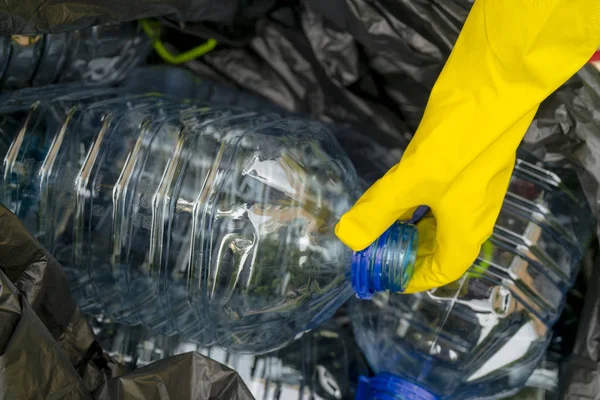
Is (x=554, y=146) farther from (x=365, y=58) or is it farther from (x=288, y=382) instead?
(x=288, y=382)

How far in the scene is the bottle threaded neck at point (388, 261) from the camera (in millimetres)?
777

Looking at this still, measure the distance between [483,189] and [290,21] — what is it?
471mm

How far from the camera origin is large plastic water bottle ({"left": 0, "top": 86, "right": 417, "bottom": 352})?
909 mm

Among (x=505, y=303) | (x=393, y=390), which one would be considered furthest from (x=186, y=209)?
(x=505, y=303)

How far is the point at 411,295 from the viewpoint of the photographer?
3.29 ft

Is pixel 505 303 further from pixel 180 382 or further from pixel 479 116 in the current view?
pixel 180 382

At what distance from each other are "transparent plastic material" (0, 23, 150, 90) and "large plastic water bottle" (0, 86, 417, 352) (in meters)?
0.03

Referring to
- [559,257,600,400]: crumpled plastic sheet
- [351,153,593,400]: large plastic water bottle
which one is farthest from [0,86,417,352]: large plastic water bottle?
A: [559,257,600,400]: crumpled plastic sheet

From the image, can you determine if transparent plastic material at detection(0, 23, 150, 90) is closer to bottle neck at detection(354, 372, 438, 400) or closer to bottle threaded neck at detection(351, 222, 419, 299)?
bottle threaded neck at detection(351, 222, 419, 299)

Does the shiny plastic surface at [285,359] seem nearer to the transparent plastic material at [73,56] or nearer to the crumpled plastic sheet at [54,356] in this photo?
the crumpled plastic sheet at [54,356]

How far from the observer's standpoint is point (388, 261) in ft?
2.54

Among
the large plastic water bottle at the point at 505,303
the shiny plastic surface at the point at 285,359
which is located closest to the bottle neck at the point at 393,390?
the large plastic water bottle at the point at 505,303

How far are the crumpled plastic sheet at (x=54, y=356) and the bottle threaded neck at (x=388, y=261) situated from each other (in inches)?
7.6

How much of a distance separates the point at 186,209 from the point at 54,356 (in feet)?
1.01
